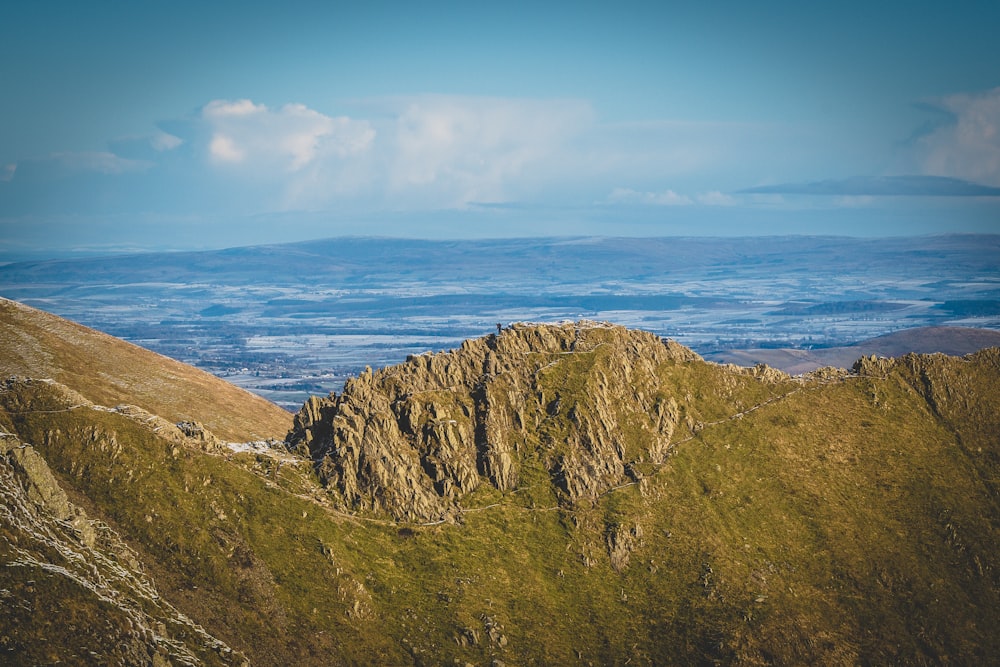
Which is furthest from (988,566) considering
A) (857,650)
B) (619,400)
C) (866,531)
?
(619,400)

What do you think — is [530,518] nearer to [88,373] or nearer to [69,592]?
[69,592]

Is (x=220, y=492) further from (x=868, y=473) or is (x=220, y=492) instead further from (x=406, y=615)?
(x=868, y=473)

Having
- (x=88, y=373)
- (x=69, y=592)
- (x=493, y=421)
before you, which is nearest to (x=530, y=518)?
(x=493, y=421)

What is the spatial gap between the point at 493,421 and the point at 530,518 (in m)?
16.2

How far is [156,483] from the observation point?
127000 millimetres

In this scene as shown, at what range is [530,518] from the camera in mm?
145125

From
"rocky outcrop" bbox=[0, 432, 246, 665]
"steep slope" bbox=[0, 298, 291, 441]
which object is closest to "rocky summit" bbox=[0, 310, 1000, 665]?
"rocky outcrop" bbox=[0, 432, 246, 665]

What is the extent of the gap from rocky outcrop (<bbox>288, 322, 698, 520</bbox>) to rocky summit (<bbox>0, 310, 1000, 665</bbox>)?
0.37m

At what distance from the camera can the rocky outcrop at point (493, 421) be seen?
470ft

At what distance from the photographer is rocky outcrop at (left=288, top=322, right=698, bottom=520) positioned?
143 metres

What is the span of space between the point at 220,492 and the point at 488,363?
47.6 meters

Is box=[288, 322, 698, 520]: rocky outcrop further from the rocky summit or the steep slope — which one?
the steep slope

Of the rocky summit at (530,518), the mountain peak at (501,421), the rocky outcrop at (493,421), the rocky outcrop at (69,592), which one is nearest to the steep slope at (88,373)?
the rocky summit at (530,518)

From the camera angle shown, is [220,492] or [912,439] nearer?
[220,492]
